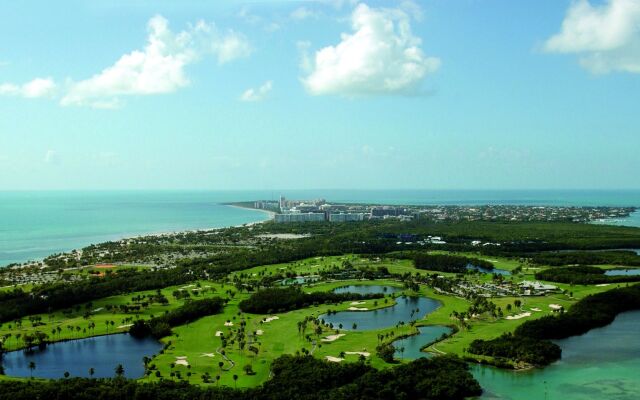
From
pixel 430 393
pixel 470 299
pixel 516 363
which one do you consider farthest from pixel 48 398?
pixel 470 299

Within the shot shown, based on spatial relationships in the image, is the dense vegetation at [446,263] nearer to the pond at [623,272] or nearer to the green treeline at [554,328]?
the pond at [623,272]

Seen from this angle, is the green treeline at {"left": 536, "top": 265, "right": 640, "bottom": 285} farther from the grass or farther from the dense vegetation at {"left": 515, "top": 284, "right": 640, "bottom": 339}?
the dense vegetation at {"left": 515, "top": 284, "right": 640, "bottom": 339}

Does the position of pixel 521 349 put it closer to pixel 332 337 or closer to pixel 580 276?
pixel 332 337

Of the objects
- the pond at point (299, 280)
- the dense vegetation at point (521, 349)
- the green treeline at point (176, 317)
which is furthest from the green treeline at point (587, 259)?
the green treeline at point (176, 317)

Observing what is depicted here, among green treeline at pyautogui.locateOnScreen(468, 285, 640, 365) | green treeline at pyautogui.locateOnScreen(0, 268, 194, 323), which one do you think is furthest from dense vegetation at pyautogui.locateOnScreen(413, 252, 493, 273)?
green treeline at pyautogui.locateOnScreen(0, 268, 194, 323)

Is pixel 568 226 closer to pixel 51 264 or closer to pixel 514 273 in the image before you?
pixel 514 273
